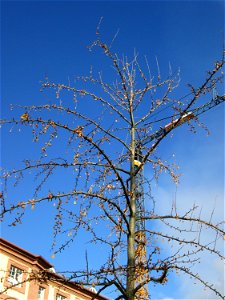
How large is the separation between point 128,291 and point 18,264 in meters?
25.8

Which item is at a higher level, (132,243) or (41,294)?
(41,294)

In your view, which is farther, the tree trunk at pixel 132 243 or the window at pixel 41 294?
the window at pixel 41 294

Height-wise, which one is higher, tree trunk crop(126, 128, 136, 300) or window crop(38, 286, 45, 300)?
window crop(38, 286, 45, 300)

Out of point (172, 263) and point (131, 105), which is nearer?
point (172, 263)

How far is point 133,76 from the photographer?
625 centimetres

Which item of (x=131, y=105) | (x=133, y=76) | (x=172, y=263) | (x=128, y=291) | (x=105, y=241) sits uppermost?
(x=133, y=76)

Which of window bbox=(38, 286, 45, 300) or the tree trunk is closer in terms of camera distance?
the tree trunk

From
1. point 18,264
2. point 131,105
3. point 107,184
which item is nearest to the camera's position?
point 107,184

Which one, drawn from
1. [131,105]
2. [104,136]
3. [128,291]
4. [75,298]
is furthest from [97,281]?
[75,298]

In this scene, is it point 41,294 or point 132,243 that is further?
point 41,294

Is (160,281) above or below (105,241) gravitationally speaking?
below

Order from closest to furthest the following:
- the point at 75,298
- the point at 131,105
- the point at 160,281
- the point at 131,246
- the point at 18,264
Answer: the point at 160,281, the point at 131,246, the point at 131,105, the point at 18,264, the point at 75,298

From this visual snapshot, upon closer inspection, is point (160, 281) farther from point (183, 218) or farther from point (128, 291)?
point (183, 218)

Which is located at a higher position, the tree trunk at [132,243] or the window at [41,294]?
the window at [41,294]
